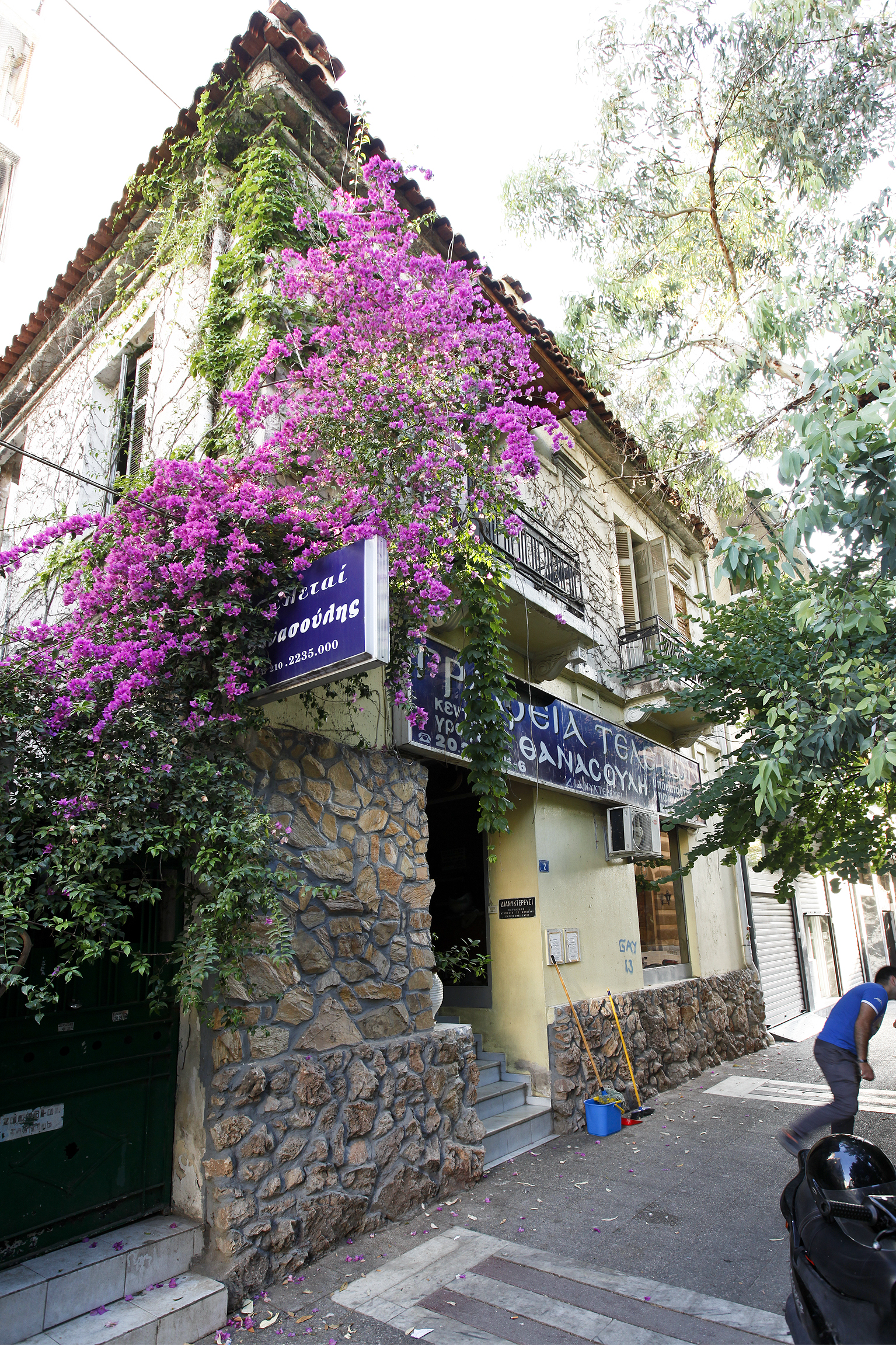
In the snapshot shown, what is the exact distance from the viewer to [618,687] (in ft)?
33.4

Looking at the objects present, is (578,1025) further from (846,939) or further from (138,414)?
(846,939)

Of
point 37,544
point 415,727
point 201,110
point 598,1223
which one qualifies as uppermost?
point 201,110

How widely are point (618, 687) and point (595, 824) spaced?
218 cm

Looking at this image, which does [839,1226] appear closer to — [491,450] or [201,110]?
[491,450]

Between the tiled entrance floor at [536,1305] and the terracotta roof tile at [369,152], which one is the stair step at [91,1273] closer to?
the tiled entrance floor at [536,1305]

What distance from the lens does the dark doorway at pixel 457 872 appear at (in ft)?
25.2

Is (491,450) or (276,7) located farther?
(276,7)

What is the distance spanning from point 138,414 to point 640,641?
23.6ft

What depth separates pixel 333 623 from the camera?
3844 millimetres

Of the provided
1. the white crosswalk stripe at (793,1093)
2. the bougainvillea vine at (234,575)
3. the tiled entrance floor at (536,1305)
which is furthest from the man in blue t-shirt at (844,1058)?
the white crosswalk stripe at (793,1093)

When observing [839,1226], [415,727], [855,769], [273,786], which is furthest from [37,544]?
[855,769]

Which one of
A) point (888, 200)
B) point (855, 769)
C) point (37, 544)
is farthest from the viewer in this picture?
point (855, 769)

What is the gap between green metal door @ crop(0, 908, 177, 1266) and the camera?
354 cm

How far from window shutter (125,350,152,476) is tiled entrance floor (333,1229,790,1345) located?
19.6 ft
